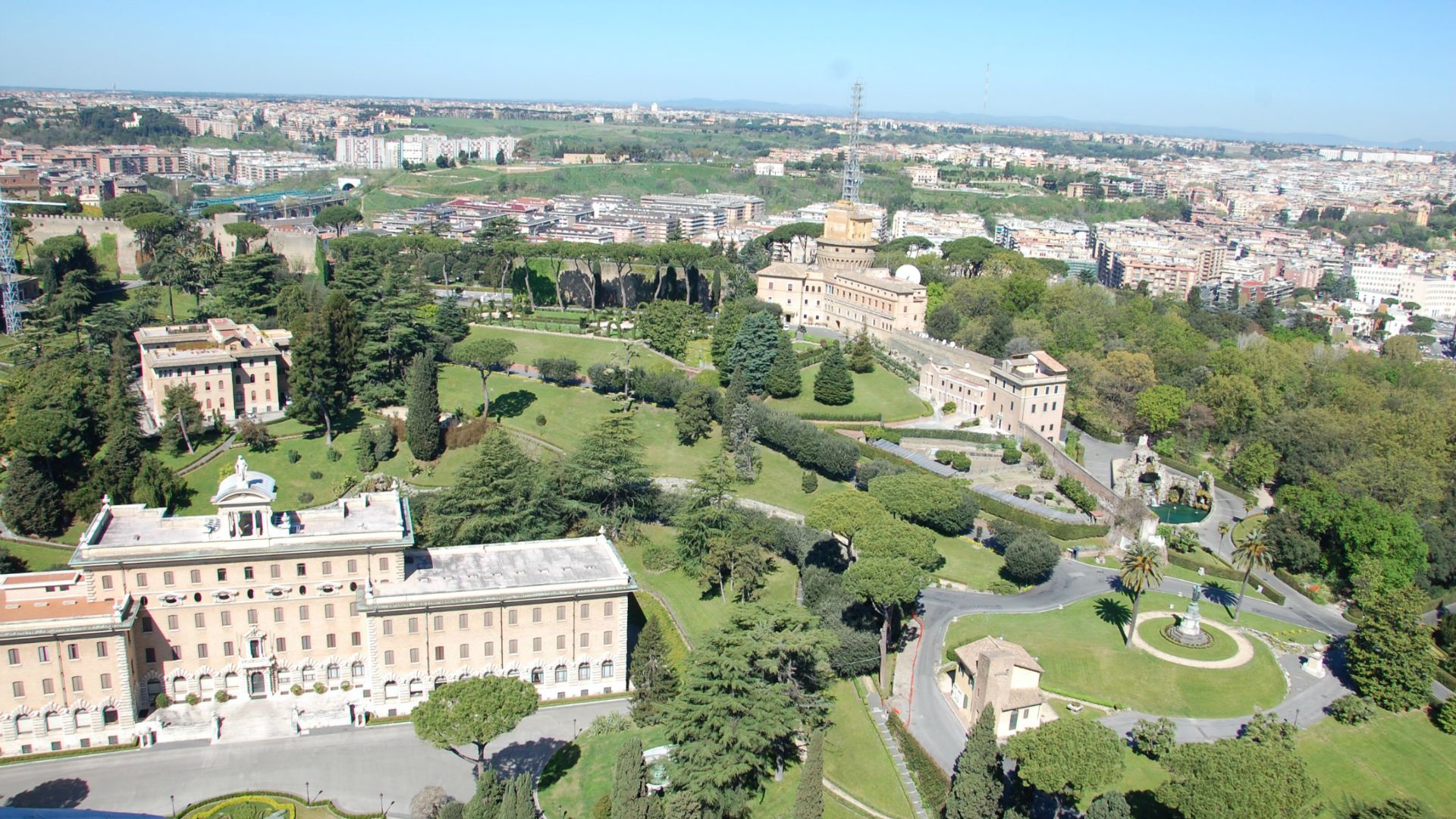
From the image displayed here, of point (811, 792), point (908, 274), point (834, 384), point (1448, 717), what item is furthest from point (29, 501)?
point (908, 274)

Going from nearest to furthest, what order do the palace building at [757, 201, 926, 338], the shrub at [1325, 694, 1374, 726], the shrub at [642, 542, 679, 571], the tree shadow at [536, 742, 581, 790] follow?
the tree shadow at [536, 742, 581, 790] < the shrub at [1325, 694, 1374, 726] < the shrub at [642, 542, 679, 571] < the palace building at [757, 201, 926, 338]

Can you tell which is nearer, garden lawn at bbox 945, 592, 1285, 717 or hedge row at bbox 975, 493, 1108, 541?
garden lawn at bbox 945, 592, 1285, 717

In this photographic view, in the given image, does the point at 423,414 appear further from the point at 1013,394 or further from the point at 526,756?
the point at 1013,394

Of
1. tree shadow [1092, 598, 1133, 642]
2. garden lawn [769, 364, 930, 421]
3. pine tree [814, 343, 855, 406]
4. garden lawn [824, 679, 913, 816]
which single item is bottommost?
garden lawn [824, 679, 913, 816]

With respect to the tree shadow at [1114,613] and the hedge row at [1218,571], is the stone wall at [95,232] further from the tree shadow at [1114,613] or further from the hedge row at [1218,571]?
the hedge row at [1218,571]

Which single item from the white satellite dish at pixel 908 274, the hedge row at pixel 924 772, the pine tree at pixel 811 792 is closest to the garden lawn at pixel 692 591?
the hedge row at pixel 924 772

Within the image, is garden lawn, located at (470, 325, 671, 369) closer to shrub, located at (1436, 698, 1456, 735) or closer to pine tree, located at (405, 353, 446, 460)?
pine tree, located at (405, 353, 446, 460)

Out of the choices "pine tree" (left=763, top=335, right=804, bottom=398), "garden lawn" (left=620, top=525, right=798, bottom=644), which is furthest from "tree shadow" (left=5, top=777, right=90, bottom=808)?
"pine tree" (left=763, top=335, right=804, bottom=398)
